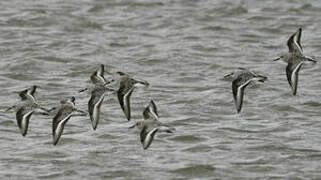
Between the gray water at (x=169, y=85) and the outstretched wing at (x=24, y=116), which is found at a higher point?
the outstretched wing at (x=24, y=116)

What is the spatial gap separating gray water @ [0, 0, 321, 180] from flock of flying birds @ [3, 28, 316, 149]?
2.34 ft

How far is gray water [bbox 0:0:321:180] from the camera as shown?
13086mm

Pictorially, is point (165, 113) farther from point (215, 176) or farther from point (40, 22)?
point (40, 22)

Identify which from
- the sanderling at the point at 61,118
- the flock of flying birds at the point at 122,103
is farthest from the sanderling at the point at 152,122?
the sanderling at the point at 61,118

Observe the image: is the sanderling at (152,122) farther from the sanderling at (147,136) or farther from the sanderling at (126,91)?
the sanderling at (126,91)

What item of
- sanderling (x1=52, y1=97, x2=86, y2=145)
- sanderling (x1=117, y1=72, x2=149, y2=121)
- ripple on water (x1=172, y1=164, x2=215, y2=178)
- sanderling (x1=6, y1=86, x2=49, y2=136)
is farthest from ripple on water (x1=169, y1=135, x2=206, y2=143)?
sanderling (x1=6, y1=86, x2=49, y2=136)

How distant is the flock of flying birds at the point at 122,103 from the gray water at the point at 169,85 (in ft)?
2.34

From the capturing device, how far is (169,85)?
17109mm

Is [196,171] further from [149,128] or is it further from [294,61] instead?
[294,61]

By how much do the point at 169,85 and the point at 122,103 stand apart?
4.38 m

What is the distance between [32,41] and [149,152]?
24.2 ft

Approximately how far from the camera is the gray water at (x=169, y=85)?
13086 mm

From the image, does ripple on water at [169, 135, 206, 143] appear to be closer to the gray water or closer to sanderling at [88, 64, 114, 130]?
the gray water

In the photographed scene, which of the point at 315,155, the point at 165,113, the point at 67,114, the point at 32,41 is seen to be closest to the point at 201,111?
the point at 165,113
